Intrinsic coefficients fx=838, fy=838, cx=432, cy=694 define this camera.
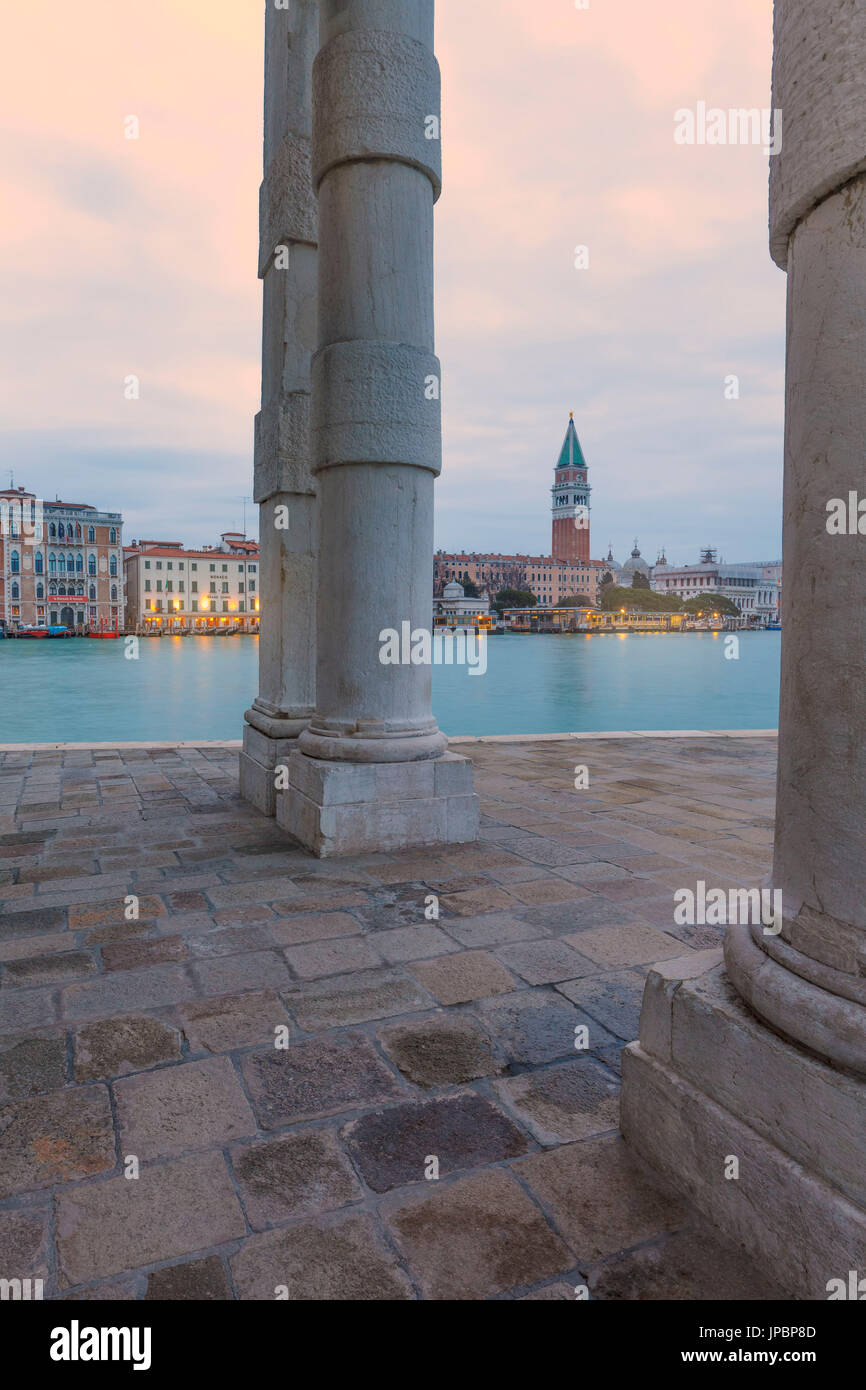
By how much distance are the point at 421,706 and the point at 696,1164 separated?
120 inches

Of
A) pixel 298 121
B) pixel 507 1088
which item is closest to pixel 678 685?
pixel 298 121

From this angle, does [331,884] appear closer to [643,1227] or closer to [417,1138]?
[417,1138]

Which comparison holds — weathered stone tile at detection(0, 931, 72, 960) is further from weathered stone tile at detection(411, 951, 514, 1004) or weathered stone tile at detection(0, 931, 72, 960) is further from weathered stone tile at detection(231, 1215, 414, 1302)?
weathered stone tile at detection(231, 1215, 414, 1302)

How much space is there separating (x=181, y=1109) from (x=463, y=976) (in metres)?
1.02

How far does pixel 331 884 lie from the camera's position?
3.70 metres

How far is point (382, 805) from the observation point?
427 cm

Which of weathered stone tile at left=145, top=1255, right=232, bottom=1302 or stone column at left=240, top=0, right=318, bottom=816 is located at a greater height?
stone column at left=240, top=0, right=318, bottom=816

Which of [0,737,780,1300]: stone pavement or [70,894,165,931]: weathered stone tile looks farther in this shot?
[70,894,165,931]: weathered stone tile

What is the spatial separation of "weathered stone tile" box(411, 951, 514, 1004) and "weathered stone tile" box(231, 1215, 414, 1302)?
1.00m

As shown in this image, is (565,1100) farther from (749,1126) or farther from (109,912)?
(109,912)

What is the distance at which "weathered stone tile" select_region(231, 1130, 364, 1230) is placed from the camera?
1.64 m

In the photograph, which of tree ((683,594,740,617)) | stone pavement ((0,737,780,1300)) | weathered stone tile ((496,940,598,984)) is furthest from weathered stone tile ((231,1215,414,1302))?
tree ((683,594,740,617))

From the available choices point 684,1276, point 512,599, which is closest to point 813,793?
point 684,1276

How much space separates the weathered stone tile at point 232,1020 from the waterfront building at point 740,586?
130260 millimetres
